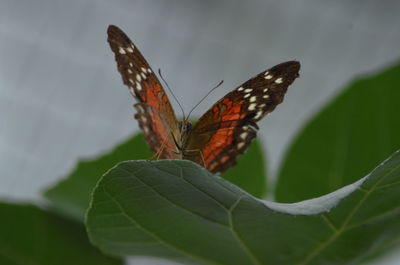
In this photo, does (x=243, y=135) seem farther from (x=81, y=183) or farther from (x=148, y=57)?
(x=148, y=57)

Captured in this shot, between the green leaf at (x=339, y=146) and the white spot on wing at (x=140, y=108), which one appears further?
the white spot on wing at (x=140, y=108)

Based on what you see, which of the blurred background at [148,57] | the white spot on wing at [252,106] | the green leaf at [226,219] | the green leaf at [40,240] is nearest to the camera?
the green leaf at [226,219]

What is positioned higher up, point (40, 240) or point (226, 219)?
point (226, 219)

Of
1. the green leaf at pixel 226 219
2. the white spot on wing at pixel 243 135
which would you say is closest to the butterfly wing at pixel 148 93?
the white spot on wing at pixel 243 135

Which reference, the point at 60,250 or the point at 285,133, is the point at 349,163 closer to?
the point at 60,250

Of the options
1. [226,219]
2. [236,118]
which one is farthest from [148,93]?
[226,219]

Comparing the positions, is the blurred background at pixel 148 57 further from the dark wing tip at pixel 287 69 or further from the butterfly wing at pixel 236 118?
the dark wing tip at pixel 287 69

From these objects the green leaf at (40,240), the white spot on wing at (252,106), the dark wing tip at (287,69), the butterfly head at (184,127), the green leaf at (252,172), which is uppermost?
the dark wing tip at (287,69)

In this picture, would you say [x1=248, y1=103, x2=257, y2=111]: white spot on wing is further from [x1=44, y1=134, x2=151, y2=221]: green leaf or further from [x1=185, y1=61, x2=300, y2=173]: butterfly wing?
[x1=44, y1=134, x2=151, y2=221]: green leaf
